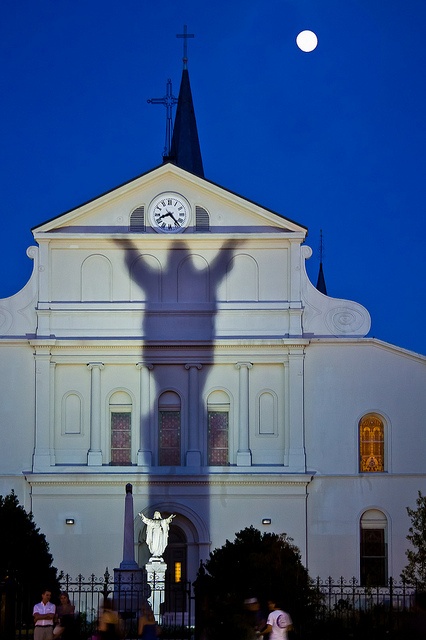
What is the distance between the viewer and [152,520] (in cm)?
4262

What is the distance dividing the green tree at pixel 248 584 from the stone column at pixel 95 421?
9201mm

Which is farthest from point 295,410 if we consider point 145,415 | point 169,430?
point 145,415

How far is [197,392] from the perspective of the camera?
146ft

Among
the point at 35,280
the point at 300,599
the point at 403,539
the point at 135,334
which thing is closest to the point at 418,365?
the point at 403,539

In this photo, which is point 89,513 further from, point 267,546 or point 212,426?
point 267,546

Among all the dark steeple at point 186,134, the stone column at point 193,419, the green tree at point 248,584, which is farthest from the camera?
the dark steeple at point 186,134

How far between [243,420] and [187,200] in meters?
6.90

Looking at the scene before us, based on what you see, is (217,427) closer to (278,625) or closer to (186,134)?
(186,134)

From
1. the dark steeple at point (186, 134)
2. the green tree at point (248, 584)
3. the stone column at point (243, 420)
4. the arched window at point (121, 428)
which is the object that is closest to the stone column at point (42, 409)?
the arched window at point (121, 428)

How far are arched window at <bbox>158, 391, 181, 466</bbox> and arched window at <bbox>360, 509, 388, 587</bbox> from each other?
592 cm

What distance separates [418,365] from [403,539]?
5195 mm

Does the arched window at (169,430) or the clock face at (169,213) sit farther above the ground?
the clock face at (169,213)

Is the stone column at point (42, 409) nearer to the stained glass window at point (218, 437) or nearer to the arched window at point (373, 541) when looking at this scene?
the stained glass window at point (218, 437)

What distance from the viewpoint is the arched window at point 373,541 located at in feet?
145
